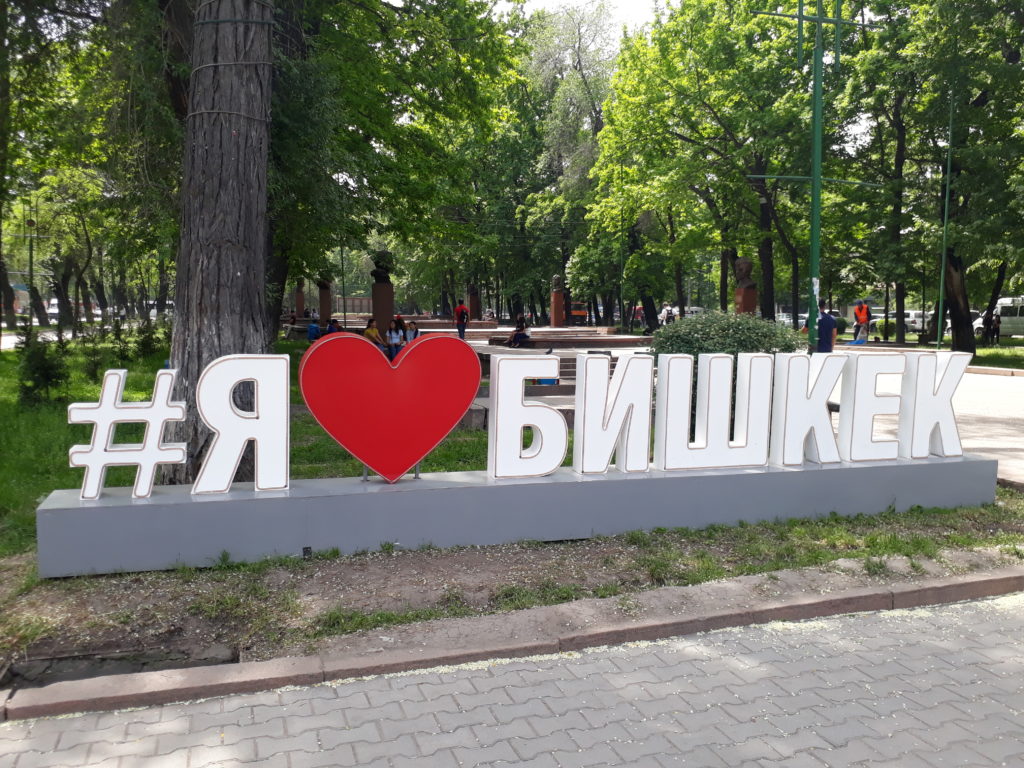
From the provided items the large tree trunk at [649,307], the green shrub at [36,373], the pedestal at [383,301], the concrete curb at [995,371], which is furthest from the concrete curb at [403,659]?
the large tree trunk at [649,307]

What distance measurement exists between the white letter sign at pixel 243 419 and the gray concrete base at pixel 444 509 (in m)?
0.15

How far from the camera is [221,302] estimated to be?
6.38 meters

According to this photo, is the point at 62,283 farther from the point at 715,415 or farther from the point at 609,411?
the point at 715,415

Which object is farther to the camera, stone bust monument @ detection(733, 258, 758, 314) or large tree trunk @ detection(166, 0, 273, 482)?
stone bust monument @ detection(733, 258, 758, 314)

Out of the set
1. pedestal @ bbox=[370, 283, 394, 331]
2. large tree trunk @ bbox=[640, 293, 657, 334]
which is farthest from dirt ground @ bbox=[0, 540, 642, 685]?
large tree trunk @ bbox=[640, 293, 657, 334]

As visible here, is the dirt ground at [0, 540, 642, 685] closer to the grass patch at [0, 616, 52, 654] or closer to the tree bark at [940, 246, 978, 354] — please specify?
the grass patch at [0, 616, 52, 654]

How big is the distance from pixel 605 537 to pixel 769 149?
73.4ft

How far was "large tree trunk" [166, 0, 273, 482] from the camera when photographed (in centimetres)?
631

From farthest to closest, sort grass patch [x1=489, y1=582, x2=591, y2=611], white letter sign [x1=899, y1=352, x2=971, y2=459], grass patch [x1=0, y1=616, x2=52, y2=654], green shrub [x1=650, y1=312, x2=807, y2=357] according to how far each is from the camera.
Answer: green shrub [x1=650, y1=312, x2=807, y2=357], white letter sign [x1=899, y1=352, x2=971, y2=459], grass patch [x1=489, y1=582, x2=591, y2=611], grass patch [x1=0, y1=616, x2=52, y2=654]

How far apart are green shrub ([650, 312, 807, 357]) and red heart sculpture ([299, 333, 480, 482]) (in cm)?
318

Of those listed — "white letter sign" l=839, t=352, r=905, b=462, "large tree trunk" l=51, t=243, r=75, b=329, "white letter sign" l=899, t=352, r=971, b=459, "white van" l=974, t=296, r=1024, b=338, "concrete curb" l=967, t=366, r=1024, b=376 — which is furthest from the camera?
"white van" l=974, t=296, r=1024, b=338

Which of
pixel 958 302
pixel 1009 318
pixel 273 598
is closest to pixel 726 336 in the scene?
pixel 273 598

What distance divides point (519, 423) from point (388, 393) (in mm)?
1064

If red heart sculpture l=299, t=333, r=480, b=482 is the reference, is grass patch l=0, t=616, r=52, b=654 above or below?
below
